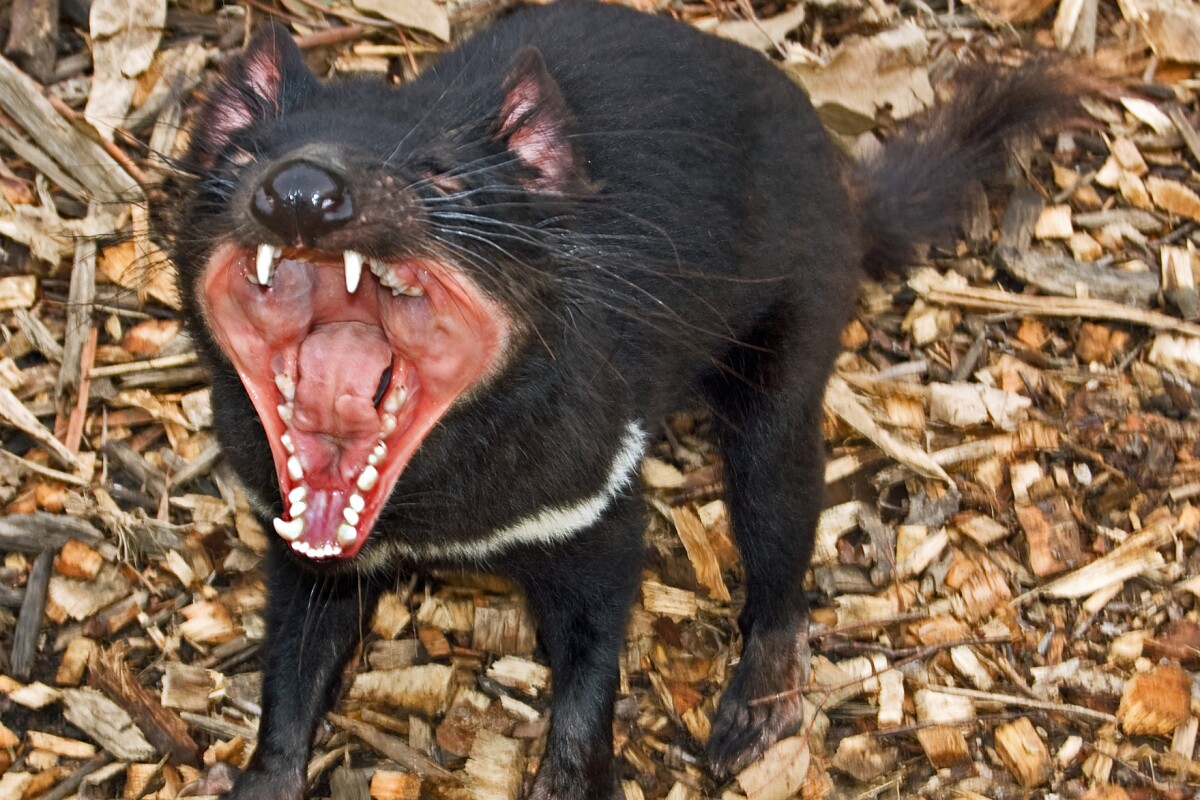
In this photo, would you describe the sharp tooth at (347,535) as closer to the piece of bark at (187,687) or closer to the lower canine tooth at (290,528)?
the lower canine tooth at (290,528)

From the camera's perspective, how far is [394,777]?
265 centimetres

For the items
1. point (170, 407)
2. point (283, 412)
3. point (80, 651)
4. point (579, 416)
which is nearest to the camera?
point (283, 412)

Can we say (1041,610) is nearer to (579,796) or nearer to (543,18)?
(579,796)

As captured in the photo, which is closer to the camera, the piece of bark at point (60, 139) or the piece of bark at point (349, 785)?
the piece of bark at point (349, 785)

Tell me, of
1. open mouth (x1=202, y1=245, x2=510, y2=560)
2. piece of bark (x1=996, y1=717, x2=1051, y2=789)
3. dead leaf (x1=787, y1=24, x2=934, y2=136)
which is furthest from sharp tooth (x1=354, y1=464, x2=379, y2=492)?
dead leaf (x1=787, y1=24, x2=934, y2=136)

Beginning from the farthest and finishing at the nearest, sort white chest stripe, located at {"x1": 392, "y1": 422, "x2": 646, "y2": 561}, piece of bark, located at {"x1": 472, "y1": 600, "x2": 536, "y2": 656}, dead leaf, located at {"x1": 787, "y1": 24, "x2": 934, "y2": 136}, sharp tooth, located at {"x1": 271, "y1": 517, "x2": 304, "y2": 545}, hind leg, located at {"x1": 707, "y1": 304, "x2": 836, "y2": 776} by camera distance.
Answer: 1. dead leaf, located at {"x1": 787, "y1": 24, "x2": 934, "y2": 136}
2. piece of bark, located at {"x1": 472, "y1": 600, "x2": 536, "y2": 656}
3. hind leg, located at {"x1": 707, "y1": 304, "x2": 836, "y2": 776}
4. white chest stripe, located at {"x1": 392, "y1": 422, "x2": 646, "y2": 561}
5. sharp tooth, located at {"x1": 271, "y1": 517, "x2": 304, "y2": 545}

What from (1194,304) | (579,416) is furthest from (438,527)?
(1194,304)

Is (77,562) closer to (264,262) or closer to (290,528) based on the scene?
(290,528)

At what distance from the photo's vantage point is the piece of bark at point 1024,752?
8.75 ft

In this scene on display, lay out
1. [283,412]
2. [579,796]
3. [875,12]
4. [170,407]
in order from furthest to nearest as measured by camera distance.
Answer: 1. [875,12]
2. [170,407]
3. [579,796]
4. [283,412]

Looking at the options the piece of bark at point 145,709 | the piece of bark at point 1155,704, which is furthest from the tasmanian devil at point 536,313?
the piece of bark at point 1155,704

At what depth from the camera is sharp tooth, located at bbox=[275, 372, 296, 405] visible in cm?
209

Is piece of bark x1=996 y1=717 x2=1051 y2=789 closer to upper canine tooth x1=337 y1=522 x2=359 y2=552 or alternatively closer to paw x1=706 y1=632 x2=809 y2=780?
paw x1=706 y1=632 x2=809 y2=780

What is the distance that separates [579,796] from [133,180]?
6.08ft
